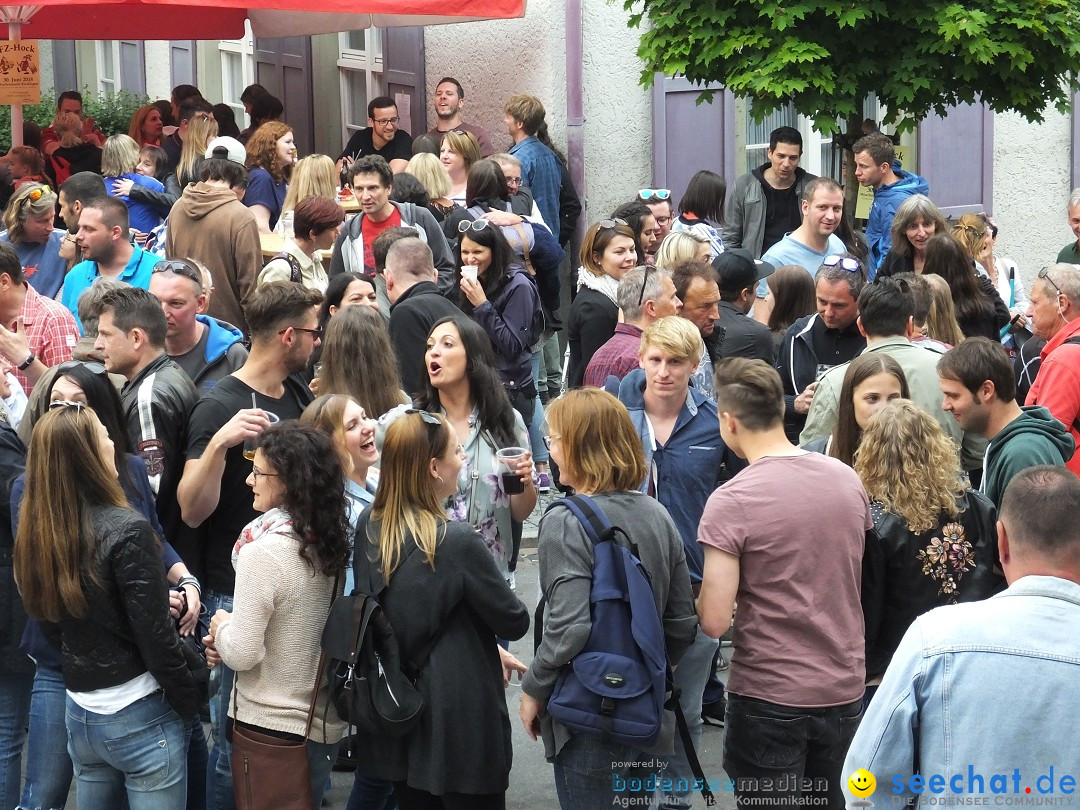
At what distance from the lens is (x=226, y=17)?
12758mm

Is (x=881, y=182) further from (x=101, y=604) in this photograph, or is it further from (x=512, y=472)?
(x=101, y=604)

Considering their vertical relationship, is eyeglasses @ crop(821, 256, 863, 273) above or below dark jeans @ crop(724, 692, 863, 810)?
above

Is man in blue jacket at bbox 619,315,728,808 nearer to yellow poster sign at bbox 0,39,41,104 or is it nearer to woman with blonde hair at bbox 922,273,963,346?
woman with blonde hair at bbox 922,273,963,346

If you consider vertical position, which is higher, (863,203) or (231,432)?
(863,203)

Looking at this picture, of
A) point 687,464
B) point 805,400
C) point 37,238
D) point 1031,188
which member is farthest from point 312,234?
point 1031,188

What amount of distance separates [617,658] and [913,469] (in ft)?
3.76

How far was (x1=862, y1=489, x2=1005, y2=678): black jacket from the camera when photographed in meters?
4.34

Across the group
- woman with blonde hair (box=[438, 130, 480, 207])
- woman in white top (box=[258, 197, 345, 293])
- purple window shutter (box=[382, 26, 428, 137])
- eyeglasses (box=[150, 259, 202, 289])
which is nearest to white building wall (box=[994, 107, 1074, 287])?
purple window shutter (box=[382, 26, 428, 137])

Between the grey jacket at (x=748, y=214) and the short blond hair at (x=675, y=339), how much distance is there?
4740 millimetres

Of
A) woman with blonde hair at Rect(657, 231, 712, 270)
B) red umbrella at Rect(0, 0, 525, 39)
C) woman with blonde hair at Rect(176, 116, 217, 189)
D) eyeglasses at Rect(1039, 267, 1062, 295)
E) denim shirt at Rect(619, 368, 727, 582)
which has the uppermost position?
red umbrella at Rect(0, 0, 525, 39)

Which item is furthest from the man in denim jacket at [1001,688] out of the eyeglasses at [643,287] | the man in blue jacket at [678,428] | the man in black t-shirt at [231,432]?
the eyeglasses at [643,287]

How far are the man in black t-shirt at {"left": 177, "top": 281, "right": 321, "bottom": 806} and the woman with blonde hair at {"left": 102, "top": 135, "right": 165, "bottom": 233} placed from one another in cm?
486

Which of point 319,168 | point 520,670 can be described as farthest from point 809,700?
point 319,168

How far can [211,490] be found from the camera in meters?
4.74
